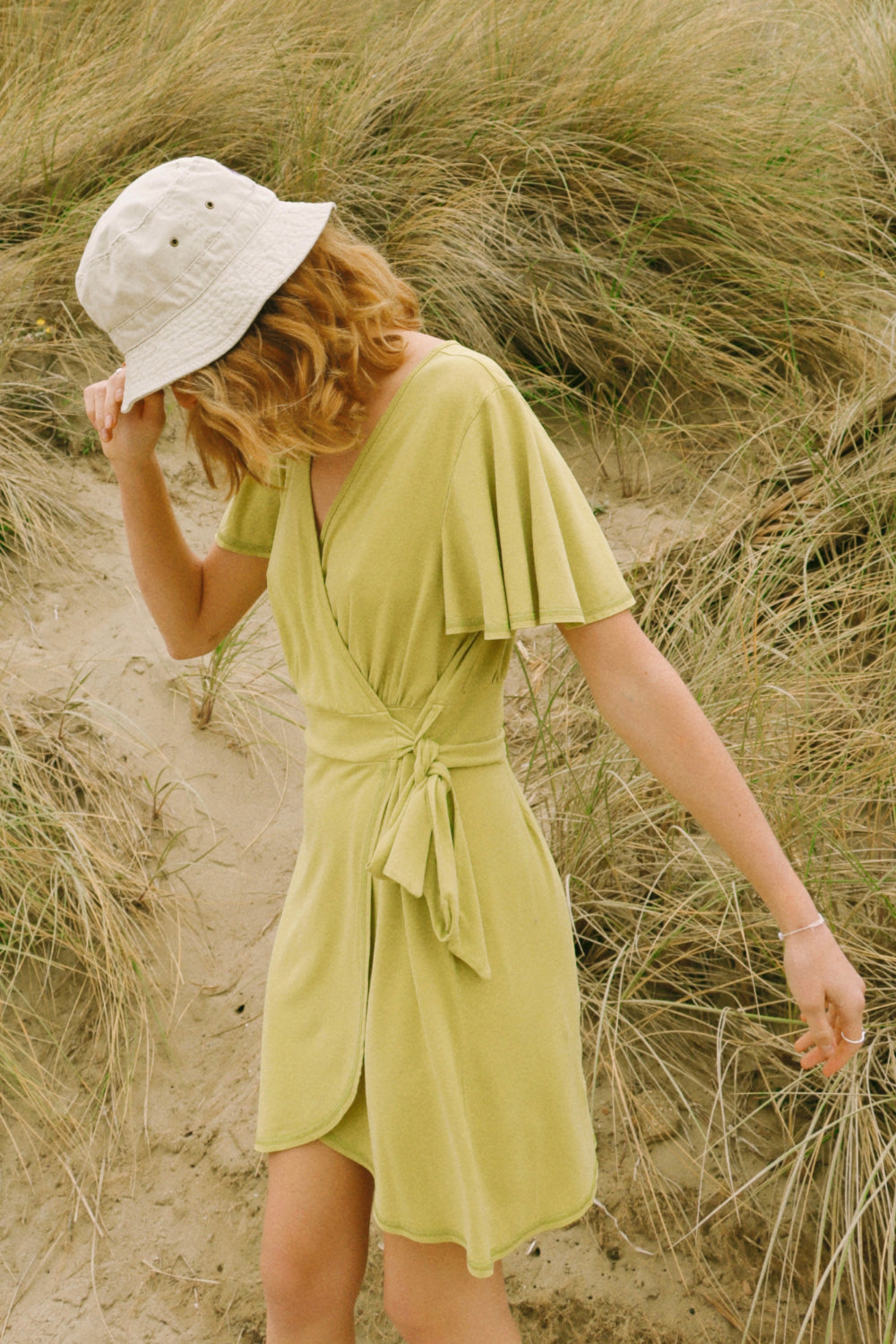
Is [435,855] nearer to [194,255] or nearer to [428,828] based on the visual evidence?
[428,828]

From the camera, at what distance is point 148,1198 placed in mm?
2572

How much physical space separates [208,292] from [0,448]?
2502mm

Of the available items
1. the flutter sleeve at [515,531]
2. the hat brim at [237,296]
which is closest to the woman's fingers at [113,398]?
the hat brim at [237,296]

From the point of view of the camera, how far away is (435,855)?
1495 mm

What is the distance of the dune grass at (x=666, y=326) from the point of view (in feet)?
8.00

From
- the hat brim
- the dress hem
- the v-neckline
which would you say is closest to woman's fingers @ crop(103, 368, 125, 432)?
the hat brim

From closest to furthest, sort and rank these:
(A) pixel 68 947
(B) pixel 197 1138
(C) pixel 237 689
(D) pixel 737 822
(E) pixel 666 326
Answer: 1. (D) pixel 737 822
2. (B) pixel 197 1138
3. (A) pixel 68 947
4. (C) pixel 237 689
5. (E) pixel 666 326

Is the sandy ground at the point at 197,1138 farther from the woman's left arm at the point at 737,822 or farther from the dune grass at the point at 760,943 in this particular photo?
the woman's left arm at the point at 737,822

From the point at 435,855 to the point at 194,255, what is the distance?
747 millimetres

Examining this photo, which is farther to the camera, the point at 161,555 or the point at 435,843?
the point at 161,555

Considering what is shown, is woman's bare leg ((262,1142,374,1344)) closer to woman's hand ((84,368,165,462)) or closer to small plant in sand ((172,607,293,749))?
woman's hand ((84,368,165,462))

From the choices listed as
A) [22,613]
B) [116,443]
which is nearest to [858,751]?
[116,443]

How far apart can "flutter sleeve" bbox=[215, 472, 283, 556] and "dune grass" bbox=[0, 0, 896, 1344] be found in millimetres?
1016

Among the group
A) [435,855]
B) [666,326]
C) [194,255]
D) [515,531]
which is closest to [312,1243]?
[435,855]
